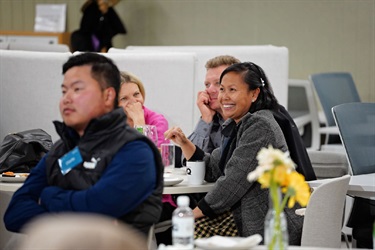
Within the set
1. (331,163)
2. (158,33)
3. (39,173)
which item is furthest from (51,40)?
(39,173)

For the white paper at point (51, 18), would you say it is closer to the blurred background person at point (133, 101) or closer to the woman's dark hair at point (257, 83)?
the blurred background person at point (133, 101)

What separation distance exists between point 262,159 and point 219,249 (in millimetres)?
376

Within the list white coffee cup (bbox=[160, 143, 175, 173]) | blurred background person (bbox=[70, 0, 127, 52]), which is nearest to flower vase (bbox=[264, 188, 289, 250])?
white coffee cup (bbox=[160, 143, 175, 173])

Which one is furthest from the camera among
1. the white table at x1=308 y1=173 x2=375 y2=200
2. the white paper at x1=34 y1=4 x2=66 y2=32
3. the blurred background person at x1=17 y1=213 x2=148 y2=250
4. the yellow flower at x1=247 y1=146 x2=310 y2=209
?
the white paper at x1=34 y1=4 x2=66 y2=32

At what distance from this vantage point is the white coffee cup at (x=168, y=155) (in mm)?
4434

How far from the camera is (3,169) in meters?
4.36

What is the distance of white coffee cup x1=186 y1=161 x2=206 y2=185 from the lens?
4137mm

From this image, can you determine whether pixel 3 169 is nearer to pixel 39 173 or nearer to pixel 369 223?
pixel 39 173

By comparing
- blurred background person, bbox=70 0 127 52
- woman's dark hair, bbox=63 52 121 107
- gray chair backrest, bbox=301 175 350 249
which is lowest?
gray chair backrest, bbox=301 175 350 249

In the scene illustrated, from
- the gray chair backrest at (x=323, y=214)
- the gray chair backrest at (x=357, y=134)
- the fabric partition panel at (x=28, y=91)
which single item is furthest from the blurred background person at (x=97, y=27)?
the gray chair backrest at (x=323, y=214)

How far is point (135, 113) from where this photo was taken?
483 centimetres

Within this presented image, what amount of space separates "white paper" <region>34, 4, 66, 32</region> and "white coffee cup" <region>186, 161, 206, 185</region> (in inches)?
326

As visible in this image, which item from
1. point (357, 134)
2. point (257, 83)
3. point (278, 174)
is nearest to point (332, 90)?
point (357, 134)

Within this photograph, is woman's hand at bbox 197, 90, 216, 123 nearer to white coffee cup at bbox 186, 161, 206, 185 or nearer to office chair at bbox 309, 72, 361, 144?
white coffee cup at bbox 186, 161, 206, 185
